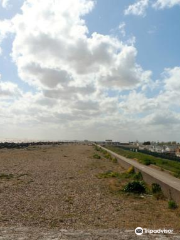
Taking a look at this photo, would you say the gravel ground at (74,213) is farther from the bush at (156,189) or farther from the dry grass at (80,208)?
the bush at (156,189)

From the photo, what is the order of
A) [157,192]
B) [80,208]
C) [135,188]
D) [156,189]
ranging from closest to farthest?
1. [80,208]
2. [157,192]
3. [156,189]
4. [135,188]

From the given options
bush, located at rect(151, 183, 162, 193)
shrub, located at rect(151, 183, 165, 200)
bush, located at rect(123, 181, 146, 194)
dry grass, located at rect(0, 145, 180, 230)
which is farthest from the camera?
bush, located at rect(123, 181, 146, 194)

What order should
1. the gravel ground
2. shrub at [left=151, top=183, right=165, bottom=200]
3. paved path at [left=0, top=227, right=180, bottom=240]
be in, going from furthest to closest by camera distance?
1. shrub at [left=151, top=183, right=165, bottom=200]
2. the gravel ground
3. paved path at [left=0, top=227, right=180, bottom=240]

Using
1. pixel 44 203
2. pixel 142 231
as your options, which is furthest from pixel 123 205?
pixel 142 231

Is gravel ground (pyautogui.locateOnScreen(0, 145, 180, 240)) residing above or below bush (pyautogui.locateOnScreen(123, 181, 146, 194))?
below

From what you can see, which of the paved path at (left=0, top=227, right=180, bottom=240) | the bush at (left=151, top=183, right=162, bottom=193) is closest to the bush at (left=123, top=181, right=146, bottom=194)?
the bush at (left=151, top=183, right=162, bottom=193)

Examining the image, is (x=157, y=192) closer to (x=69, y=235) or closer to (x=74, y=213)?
(x=74, y=213)

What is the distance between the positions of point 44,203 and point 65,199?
124cm

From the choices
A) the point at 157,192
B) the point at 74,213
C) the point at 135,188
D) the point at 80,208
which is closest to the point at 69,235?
the point at 74,213

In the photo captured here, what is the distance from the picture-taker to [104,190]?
15578 mm

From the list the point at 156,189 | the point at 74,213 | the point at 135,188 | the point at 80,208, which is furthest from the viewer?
the point at 135,188

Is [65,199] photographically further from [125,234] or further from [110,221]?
[125,234]

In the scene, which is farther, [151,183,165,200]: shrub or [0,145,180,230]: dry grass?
[151,183,165,200]: shrub

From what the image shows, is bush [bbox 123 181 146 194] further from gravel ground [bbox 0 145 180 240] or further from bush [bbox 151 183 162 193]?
gravel ground [bbox 0 145 180 240]
